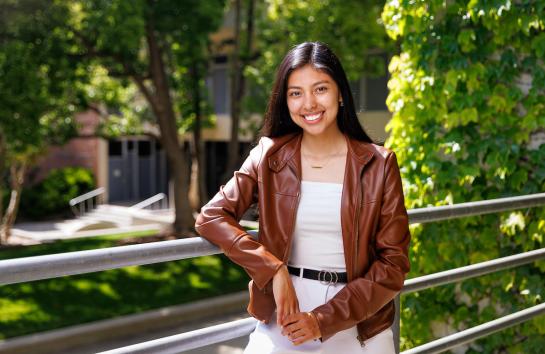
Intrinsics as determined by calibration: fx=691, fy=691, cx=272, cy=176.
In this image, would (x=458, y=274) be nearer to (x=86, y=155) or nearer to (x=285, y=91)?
(x=285, y=91)

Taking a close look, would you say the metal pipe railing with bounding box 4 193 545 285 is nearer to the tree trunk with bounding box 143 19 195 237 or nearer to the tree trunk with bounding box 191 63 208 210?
the tree trunk with bounding box 143 19 195 237

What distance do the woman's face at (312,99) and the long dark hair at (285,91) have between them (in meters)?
0.02

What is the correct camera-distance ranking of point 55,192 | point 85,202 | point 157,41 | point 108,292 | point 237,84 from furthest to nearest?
point 85,202 → point 55,192 → point 237,84 → point 157,41 → point 108,292

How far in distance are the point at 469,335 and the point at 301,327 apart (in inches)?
53.1

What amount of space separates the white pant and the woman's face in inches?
18.7

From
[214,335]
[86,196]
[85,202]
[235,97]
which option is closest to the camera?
[214,335]

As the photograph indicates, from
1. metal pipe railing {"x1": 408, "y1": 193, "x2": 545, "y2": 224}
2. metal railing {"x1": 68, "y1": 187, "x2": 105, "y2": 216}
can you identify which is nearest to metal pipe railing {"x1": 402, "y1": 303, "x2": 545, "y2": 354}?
metal pipe railing {"x1": 408, "y1": 193, "x2": 545, "y2": 224}

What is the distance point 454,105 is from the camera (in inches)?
184

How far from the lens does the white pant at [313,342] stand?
6.64 ft

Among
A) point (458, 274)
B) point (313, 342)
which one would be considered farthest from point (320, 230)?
point (458, 274)

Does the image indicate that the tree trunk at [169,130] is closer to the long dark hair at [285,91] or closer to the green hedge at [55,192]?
the green hedge at [55,192]

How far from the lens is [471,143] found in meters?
4.66

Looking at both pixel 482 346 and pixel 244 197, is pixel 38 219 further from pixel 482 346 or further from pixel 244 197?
pixel 244 197

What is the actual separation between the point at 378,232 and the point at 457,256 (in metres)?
2.91
